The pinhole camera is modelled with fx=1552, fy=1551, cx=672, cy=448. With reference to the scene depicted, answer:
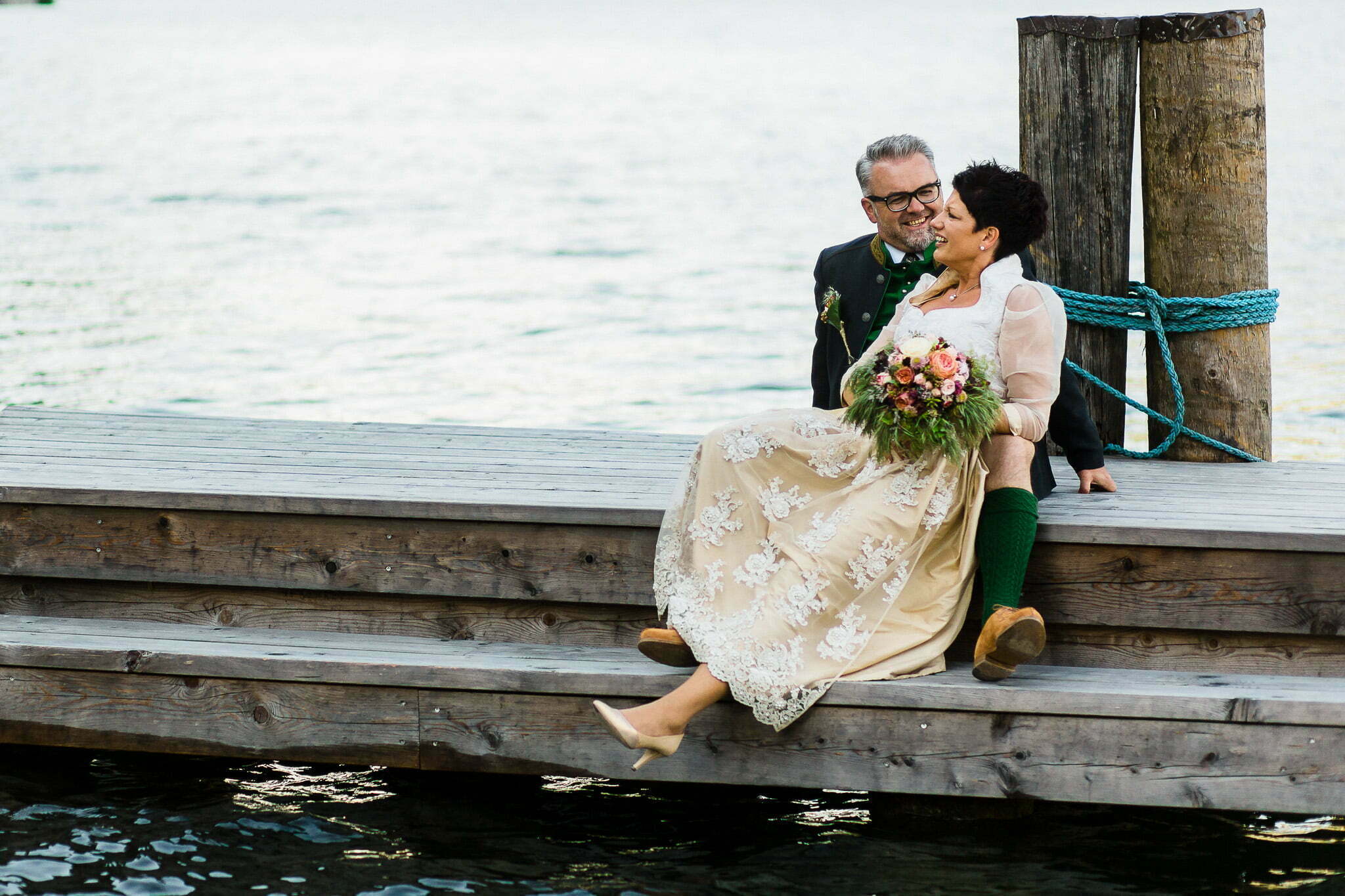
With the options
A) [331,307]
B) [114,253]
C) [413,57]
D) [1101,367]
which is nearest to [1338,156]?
[331,307]

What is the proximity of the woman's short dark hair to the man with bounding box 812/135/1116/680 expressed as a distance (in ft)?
0.86

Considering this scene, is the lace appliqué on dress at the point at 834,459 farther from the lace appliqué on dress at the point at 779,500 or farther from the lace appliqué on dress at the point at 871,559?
the lace appliqué on dress at the point at 871,559

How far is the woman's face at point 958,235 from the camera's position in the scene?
3.90 m

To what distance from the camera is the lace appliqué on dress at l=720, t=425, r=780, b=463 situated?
12.5ft

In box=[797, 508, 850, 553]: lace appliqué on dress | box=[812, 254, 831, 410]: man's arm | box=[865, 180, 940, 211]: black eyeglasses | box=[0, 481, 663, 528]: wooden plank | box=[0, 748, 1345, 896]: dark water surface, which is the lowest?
box=[0, 748, 1345, 896]: dark water surface

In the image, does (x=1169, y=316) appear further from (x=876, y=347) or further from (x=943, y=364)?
(x=943, y=364)

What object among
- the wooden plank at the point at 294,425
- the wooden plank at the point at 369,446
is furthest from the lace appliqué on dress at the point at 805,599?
the wooden plank at the point at 294,425

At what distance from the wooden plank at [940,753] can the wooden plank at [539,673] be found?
0.13 feet

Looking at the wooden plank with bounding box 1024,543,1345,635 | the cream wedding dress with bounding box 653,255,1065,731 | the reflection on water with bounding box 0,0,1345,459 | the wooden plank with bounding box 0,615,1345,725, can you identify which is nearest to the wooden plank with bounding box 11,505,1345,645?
the wooden plank with bounding box 1024,543,1345,635

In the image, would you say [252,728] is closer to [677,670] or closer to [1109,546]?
[677,670]

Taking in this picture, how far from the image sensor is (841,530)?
3674 millimetres

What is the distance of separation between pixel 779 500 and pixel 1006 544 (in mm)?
555

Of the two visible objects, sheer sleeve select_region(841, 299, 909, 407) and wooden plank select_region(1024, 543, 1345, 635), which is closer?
wooden plank select_region(1024, 543, 1345, 635)

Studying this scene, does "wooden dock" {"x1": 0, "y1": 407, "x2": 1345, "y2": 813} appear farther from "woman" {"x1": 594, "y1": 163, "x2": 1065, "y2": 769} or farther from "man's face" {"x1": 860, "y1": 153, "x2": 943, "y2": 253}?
"man's face" {"x1": 860, "y1": 153, "x2": 943, "y2": 253}
